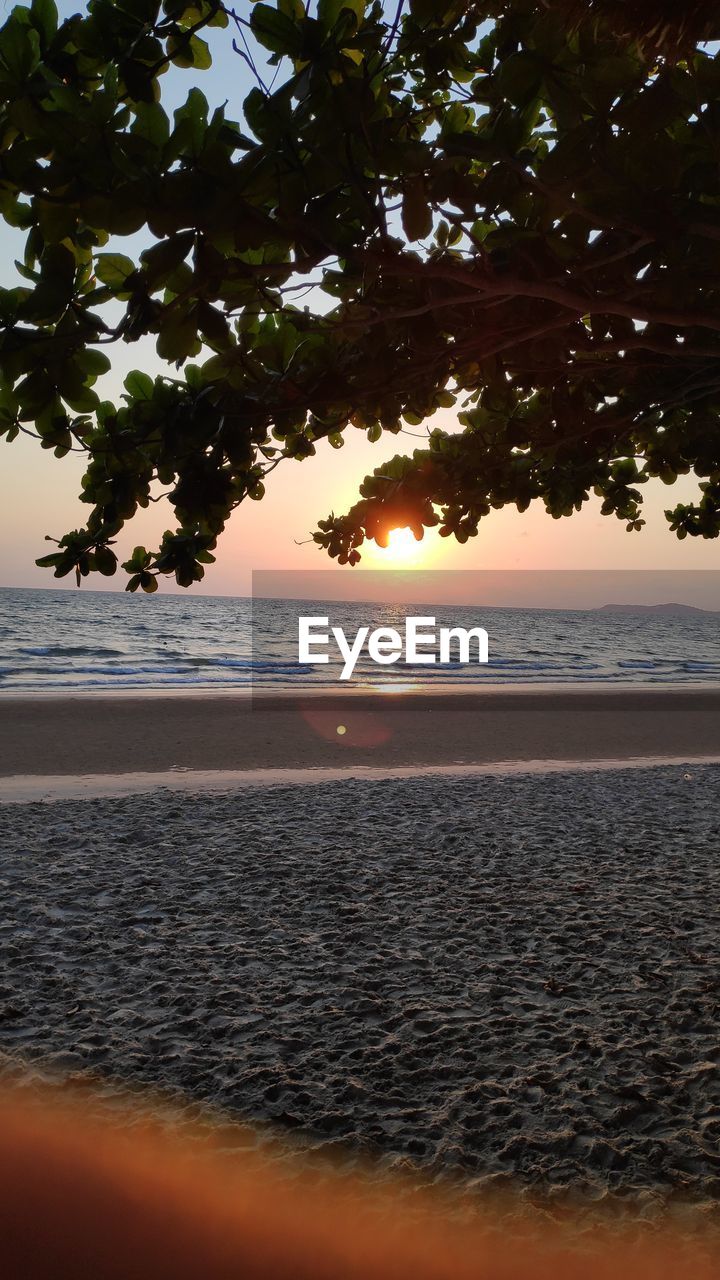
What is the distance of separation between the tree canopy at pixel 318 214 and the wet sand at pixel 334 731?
7887 millimetres

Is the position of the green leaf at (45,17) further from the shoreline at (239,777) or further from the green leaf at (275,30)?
the shoreline at (239,777)

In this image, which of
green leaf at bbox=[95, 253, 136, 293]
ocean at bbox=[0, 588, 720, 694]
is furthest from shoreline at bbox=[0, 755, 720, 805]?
ocean at bbox=[0, 588, 720, 694]

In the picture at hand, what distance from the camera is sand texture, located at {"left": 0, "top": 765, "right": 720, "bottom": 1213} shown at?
3.03 metres

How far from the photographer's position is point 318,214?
244cm

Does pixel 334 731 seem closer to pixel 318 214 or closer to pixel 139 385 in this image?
pixel 139 385

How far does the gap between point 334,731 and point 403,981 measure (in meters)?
10.0

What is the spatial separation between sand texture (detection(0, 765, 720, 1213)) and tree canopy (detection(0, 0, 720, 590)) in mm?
1952

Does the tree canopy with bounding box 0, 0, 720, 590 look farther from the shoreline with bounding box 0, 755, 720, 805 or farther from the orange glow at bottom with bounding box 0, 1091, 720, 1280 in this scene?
the shoreline with bounding box 0, 755, 720, 805

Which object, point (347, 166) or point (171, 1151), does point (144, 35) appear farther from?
point (171, 1151)

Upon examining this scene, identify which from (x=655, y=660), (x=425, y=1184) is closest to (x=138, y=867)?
(x=425, y=1184)

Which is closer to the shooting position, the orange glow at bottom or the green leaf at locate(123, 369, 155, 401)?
the orange glow at bottom

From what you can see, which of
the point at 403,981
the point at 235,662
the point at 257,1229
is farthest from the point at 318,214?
the point at 235,662

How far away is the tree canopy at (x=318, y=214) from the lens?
7.11ft

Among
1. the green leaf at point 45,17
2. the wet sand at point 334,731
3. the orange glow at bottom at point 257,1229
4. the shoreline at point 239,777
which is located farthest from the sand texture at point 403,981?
the wet sand at point 334,731
